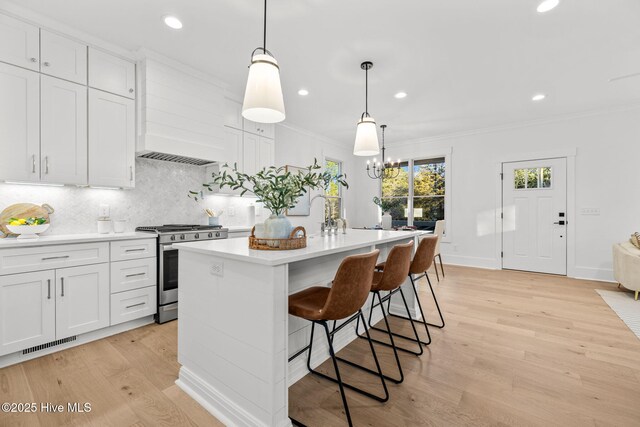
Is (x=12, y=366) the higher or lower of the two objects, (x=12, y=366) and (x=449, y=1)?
the lower

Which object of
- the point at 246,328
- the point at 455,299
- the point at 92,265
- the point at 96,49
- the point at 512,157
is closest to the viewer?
the point at 246,328

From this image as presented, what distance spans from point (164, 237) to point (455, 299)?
11.7 feet

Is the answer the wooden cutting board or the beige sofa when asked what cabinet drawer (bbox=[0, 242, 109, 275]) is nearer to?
the wooden cutting board

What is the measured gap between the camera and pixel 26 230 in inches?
92.5

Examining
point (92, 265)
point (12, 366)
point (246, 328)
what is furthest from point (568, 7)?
point (12, 366)

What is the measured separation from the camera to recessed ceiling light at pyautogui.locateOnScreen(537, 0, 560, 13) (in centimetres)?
225

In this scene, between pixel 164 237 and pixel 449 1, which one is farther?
pixel 164 237

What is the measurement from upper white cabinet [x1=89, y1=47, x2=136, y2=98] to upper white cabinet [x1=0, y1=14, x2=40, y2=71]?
386 mm

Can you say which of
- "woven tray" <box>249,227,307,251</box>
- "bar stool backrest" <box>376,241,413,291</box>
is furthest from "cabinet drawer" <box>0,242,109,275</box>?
"bar stool backrest" <box>376,241,413,291</box>

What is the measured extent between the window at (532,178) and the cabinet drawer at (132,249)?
19.6 feet

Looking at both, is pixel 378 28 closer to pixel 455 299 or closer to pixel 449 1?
pixel 449 1

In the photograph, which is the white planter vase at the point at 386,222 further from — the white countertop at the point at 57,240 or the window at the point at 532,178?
the white countertop at the point at 57,240

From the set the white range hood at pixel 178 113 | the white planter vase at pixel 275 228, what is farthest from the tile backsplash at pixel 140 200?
the white planter vase at pixel 275 228

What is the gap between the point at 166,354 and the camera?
92.0 inches
